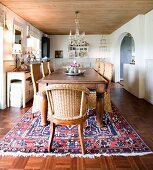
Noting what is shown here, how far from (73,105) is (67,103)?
0.07 meters

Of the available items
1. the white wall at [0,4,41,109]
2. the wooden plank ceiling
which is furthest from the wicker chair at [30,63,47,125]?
the wooden plank ceiling

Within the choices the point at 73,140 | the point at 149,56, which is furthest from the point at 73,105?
the point at 149,56

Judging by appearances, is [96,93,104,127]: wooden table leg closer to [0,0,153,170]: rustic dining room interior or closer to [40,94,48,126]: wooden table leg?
[0,0,153,170]: rustic dining room interior

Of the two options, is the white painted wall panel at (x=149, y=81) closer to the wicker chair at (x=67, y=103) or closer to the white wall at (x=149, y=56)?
the white wall at (x=149, y=56)

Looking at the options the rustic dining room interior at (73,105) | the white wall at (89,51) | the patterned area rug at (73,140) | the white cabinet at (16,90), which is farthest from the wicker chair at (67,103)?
the white wall at (89,51)

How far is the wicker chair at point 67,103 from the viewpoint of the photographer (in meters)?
2.12

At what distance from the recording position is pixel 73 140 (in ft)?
8.70

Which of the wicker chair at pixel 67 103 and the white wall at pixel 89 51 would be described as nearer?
the wicker chair at pixel 67 103

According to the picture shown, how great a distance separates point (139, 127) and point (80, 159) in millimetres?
1409

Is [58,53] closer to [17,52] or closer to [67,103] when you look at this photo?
[17,52]

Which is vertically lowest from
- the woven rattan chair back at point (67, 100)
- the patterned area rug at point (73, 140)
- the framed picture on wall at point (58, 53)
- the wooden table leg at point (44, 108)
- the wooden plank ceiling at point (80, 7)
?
the patterned area rug at point (73, 140)

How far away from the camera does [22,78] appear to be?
15.0 feet

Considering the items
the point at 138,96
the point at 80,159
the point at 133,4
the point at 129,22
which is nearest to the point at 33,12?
the point at 133,4

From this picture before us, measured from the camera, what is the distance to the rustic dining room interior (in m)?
2.17
